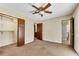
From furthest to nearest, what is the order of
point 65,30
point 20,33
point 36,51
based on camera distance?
point 65,30
point 20,33
point 36,51

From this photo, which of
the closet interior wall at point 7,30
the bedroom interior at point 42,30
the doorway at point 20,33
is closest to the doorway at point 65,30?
the bedroom interior at point 42,30

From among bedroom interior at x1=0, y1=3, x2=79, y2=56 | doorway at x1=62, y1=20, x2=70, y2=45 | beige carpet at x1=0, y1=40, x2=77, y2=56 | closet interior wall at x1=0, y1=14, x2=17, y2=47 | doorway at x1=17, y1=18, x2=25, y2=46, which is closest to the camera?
beige carpet at x1=0, y1=40, x2=77, y2=56

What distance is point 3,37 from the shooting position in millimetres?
5012

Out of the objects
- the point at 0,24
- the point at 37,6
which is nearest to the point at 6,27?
the point at 0,24

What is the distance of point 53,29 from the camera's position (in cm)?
670

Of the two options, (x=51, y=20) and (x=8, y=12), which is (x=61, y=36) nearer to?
(x=51, y=20)

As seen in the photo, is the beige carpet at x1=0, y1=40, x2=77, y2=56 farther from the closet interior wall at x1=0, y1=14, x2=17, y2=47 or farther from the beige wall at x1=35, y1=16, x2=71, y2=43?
the beige wall at x1=35, y1=16, x2=71, y2=43

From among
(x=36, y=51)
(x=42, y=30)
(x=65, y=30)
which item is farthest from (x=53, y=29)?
(x=36, y=51)

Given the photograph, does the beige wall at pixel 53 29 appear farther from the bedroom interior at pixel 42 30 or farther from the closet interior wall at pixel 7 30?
the closet interior wall at pixel 7 30

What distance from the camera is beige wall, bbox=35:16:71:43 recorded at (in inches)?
243

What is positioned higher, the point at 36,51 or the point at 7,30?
the point at 7,30

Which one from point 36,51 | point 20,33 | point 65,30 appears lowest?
point 36,51

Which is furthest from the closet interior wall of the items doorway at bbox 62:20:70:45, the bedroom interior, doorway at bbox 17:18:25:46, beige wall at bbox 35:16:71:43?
doorway at bbox 62:20:70:45

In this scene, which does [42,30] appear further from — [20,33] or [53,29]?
[20,33]
